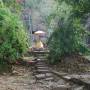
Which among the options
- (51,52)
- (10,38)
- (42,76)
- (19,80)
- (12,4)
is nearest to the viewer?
(19,80)

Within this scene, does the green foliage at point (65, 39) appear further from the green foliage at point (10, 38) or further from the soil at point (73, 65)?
the green foliage at point (10, 38)

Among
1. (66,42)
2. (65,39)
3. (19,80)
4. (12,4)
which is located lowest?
(19,80)

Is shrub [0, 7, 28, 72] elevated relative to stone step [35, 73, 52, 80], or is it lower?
elevated

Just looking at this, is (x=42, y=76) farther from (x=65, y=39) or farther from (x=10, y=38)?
(x=65, y=39)

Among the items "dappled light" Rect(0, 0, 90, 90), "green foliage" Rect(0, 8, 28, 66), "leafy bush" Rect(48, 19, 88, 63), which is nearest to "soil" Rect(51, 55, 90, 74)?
"dappled light" Rect(0, 0, 90, 90)

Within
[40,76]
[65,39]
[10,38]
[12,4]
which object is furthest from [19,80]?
[12,4]

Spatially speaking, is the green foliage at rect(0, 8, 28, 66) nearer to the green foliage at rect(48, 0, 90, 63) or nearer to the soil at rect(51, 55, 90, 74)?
the green foliage at rect(48, 0, 90, 63)

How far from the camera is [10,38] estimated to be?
54.2 feet

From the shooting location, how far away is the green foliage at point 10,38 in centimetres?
1623

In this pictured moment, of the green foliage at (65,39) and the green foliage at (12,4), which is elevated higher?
the green foliage at (12,4)

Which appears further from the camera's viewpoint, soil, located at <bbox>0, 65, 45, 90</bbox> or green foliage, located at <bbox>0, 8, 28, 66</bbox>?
green foliage, located at <bbox>0, 8, 28, 66</bbox>

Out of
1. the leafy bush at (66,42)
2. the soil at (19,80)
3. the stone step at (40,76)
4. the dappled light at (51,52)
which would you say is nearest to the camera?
the soil at (19,80)

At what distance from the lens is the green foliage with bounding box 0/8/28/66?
53.3ft

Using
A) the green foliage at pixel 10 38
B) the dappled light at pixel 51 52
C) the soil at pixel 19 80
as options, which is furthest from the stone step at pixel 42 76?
the green foliage at pixel 10 38
